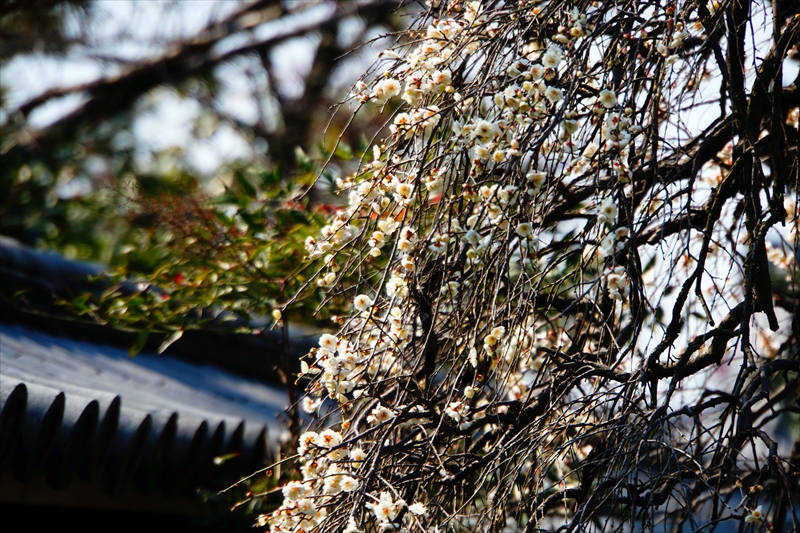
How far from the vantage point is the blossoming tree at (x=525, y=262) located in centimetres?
142

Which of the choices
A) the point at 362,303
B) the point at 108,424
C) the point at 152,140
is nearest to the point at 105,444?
the point at 108,424

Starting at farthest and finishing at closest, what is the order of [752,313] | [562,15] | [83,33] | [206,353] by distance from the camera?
[83,33] → [206,353] → [562,15] → [752,313]

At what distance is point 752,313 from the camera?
149 centimetres

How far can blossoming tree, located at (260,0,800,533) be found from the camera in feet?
4.66

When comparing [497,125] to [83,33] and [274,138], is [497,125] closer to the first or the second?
[83,33]

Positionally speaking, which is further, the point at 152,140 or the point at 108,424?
the point at 152,140

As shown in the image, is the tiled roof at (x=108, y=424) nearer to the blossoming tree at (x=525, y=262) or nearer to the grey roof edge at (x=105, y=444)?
the grey roof edge at (x=105, y=444)

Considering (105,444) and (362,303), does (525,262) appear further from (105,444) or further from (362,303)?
(105,444)

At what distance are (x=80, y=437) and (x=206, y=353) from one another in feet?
6.85

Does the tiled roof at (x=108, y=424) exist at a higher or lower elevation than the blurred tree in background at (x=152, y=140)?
lower

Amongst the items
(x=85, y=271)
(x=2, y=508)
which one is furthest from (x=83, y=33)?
(x=2, y=508)

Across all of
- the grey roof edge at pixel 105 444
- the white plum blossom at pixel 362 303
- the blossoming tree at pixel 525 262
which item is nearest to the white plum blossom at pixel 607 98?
the blossoming tree at pixel 525 262

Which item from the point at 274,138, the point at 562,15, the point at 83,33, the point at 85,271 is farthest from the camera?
the point at 274,138

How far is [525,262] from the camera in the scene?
59.9 inches
